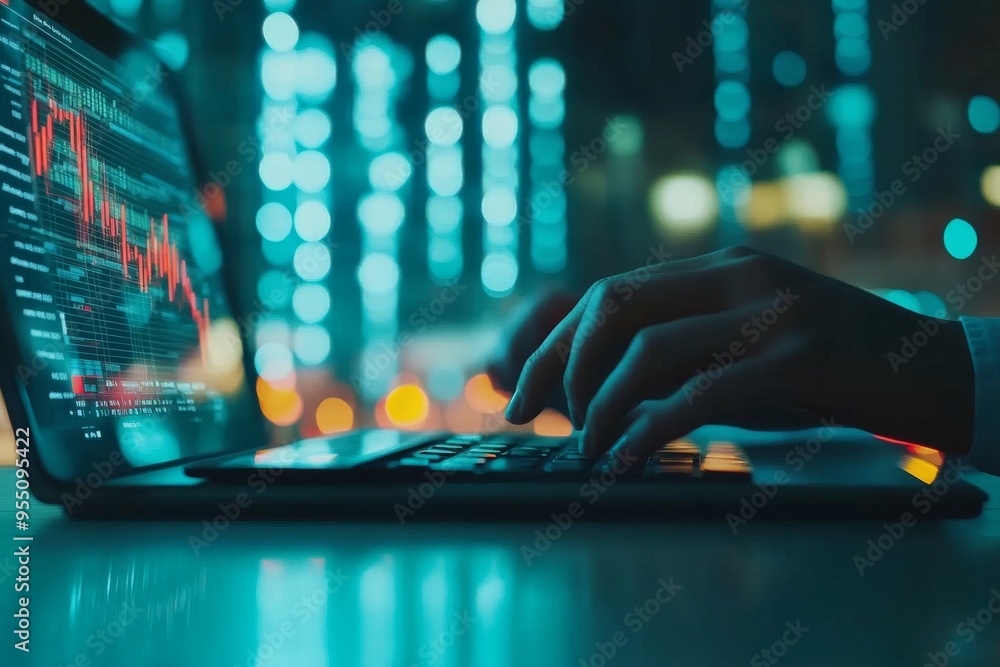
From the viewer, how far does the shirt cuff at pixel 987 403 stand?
0.52 meters

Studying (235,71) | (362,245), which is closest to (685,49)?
(362,245)

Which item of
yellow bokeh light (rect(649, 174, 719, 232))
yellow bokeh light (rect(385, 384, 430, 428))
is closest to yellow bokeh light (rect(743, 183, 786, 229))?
yellow bokeh light (rect(649, 174, 719, 232))

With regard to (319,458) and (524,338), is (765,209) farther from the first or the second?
(319,458)

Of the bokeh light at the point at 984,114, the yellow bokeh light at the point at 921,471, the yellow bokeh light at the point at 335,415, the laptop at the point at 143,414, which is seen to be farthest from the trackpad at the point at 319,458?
the bokeh light at the point at 984,114

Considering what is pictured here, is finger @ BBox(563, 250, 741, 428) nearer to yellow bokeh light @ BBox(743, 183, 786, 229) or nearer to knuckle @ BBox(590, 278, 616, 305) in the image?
knuckle @ BBox(590, 278, 616, 305)

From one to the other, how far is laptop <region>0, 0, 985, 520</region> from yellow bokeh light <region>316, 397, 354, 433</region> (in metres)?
2.44

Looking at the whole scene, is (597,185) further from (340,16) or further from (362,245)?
(340,16)

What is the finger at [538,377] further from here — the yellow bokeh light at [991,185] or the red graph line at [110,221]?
the yellow bokeh light at [991,185]

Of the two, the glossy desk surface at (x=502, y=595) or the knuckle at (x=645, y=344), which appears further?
the knuckle at (x=645, y=344)

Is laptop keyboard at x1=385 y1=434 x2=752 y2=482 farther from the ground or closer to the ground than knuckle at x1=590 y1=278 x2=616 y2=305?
closer to the ground

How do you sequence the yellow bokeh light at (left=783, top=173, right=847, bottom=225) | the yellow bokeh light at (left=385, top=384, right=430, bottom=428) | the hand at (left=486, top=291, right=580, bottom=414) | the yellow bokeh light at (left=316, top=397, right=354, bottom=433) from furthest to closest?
the yellow bokeh light at (left=316, top=397, right=354, bottom=433) → the yellow bokeh light at (left=783, top=173, right=847, bottom=225) → the yellow bokeh light at (left=385, top=384, right=430, bottom=428) → the hand at (left=486, top=291, right=580, bottom=414)

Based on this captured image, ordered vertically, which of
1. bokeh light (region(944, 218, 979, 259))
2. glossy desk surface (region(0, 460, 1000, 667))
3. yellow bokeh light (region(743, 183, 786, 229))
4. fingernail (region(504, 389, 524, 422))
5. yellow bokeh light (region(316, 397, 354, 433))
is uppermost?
yellow bokeh light (region(743, 183, 786, 229))

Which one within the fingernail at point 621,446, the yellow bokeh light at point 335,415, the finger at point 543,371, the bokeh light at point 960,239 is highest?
the bokeh light at point 960,239

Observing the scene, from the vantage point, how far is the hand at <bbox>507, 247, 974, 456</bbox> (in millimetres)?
484
